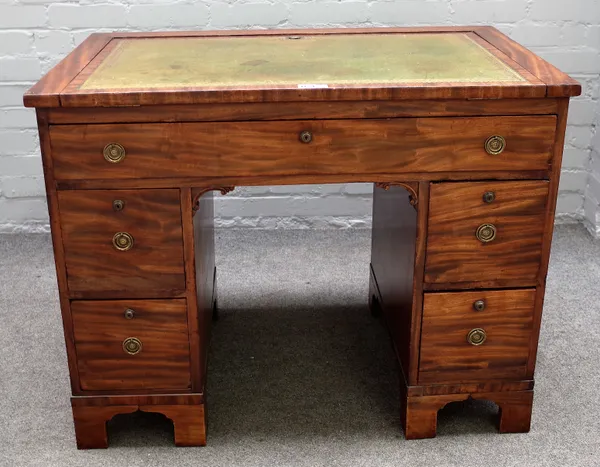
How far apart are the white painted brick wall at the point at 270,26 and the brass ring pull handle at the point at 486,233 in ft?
3.92

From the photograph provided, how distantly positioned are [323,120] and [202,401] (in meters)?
0.64

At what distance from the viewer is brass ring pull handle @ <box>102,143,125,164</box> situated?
4.75ft

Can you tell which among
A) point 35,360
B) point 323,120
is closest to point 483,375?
point 323,120

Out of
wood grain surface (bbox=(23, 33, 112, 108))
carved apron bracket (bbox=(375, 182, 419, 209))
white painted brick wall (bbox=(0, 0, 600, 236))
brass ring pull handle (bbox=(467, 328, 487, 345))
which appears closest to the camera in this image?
wood grain surface (bbox=(23, 33, 112, 108))

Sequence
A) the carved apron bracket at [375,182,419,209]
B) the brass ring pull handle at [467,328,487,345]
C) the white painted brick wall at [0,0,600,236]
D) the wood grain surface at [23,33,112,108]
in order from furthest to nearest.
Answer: the white painted brick wall at [0,0,600,236]
the brass ring pull handle at [467,328,487,345]
the carved apron bracket at [375,182,419,209]
the wood grain surface at [23,33,112,108]

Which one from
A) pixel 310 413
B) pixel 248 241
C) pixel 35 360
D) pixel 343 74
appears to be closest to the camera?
pixel 343 74

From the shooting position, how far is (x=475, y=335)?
64.3 inches

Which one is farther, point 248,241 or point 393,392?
point 248,241

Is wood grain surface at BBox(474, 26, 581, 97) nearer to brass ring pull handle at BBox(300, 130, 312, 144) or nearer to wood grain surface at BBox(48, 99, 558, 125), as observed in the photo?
wood grain surface at BBox(48, 99, 558, 125)

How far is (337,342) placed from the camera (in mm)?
2082

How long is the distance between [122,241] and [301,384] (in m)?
0.61

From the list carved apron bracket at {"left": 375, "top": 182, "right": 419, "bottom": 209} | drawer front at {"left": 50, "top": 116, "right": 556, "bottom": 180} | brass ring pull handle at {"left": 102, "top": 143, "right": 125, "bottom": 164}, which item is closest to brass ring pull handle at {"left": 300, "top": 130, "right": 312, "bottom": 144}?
drawer front at {"left": 50, "top": 116, "right": 556, "bottom": 180}

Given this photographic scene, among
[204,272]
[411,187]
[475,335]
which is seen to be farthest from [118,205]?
[475,335]

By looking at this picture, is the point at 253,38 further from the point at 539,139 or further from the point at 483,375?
the point at 483,375
